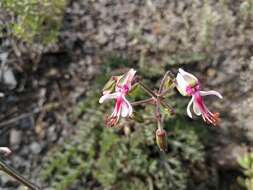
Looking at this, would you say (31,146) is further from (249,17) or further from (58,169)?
(249,17)

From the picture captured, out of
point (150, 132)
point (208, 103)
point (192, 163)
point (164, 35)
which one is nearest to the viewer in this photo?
point (150, 132)

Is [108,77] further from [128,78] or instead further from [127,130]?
[128,78]

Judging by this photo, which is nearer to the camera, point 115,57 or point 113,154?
point 113,154

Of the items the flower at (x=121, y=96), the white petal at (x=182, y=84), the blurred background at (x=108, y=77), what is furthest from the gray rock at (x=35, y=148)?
the white petal at (x=182, y=84)

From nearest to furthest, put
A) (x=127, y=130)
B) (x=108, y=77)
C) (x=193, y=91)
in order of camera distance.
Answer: (x=193, y=91)
(x=127, y=130)
(x=108, y=77)

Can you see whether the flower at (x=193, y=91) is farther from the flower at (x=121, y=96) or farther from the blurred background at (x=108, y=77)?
the blurred background at (x=108, y=77)

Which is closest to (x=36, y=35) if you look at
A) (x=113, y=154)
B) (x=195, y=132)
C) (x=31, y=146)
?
(x=31, y=146)

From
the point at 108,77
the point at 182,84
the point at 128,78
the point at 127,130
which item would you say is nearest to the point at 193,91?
the point at 182,84

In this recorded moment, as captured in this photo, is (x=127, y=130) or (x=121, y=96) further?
(x=127, y=130)
